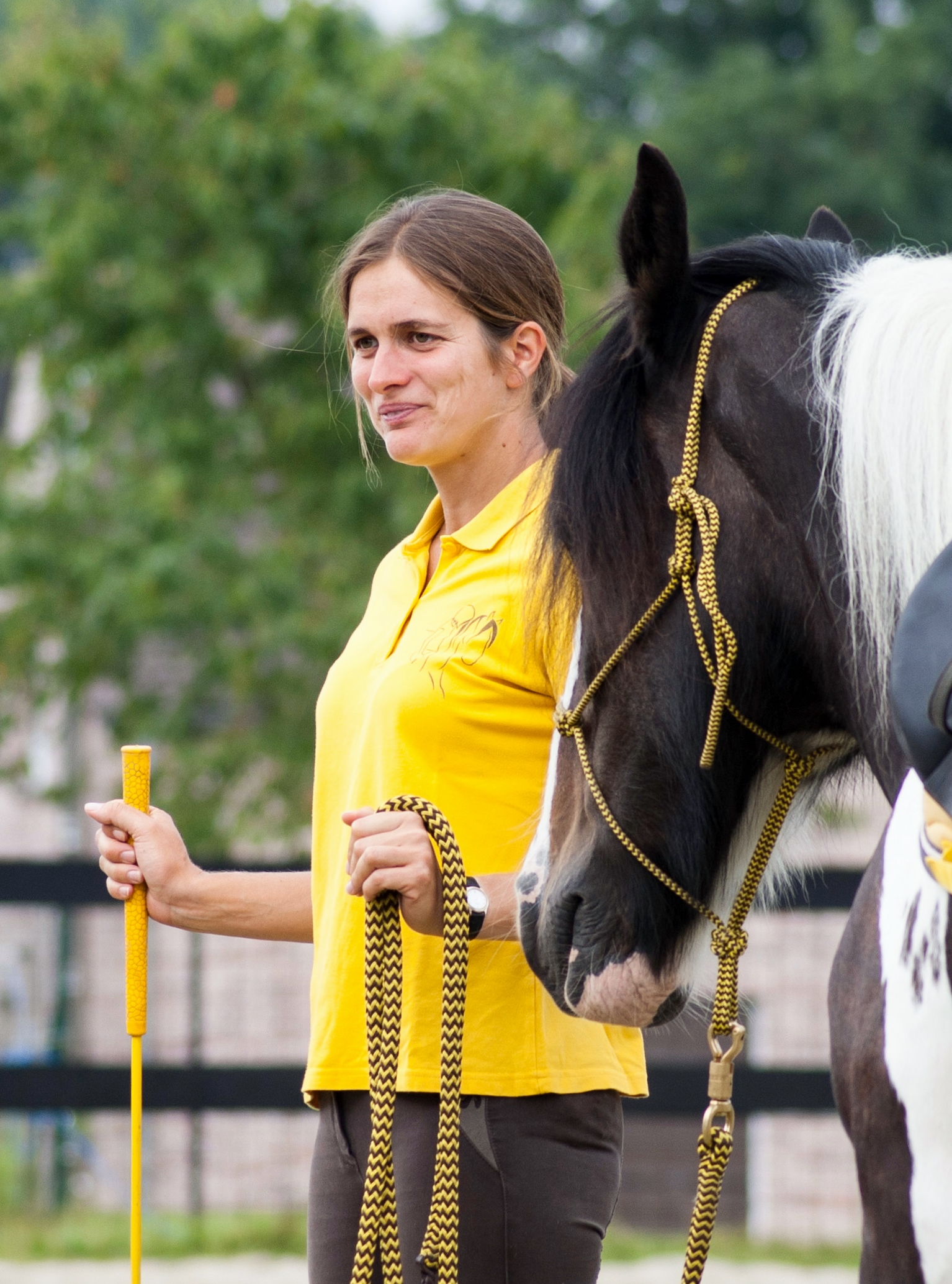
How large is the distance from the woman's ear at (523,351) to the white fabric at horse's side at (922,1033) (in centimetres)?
80

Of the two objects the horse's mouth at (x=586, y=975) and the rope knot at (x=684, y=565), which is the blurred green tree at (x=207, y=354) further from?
the rope knot at (x=684, y=565)

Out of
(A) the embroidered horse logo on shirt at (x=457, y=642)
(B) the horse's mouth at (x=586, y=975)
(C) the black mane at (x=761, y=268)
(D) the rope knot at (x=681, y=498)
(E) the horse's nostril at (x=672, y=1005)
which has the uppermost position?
(C) the black mane at (x=761, y=268)

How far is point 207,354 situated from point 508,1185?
5902 mm

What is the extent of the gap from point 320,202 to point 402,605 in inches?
220

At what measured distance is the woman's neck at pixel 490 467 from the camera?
183 cm

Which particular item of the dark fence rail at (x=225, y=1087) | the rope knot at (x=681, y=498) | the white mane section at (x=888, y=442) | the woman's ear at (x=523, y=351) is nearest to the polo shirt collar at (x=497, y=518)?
the woman's ear at (x=523, y=351)

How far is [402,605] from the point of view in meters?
1.82

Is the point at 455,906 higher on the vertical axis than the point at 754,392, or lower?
lower

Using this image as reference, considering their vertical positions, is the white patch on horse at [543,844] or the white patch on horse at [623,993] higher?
the white patch on horse at [543,844]

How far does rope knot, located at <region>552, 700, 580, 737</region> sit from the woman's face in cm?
47

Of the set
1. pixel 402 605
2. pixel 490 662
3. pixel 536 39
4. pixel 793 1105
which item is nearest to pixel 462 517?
pixel 402 605

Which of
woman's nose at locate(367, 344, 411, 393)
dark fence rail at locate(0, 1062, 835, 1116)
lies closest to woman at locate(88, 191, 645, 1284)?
woman's nose at locate(367, 344, 411, 393)

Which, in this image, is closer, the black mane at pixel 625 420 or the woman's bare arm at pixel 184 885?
the black mane at pixel 625 420

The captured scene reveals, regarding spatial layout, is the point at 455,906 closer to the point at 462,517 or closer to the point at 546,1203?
the point at 546,1203
